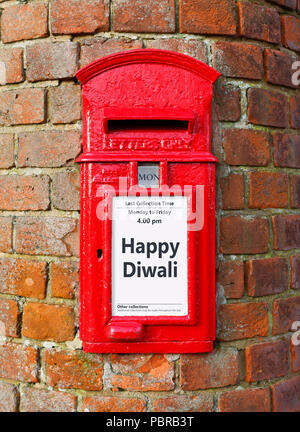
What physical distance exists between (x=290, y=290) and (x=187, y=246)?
45 cm

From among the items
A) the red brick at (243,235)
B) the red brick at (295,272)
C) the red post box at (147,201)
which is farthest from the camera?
the red brick at (295,272)

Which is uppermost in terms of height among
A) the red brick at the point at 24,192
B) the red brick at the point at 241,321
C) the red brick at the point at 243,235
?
the red brick at the point at 24,192

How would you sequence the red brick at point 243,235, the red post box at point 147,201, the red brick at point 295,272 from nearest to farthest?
the red post box at point 147,201 < the red brick at point 243,235 < the red brick at point 295,272

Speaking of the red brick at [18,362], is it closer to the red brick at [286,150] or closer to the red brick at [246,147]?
the red brick at [246,147]

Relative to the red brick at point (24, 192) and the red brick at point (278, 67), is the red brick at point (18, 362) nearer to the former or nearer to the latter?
the red brick at point (24, 192)

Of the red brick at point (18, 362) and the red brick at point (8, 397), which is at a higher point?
the red brick at point (18, 362)

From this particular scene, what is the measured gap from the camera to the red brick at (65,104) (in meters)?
1.17

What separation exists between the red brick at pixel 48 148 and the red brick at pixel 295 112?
2.44ft

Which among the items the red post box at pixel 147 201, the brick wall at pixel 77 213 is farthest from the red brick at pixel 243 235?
the red post box at pixel 147 201

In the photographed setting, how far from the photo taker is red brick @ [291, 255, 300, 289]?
129cm

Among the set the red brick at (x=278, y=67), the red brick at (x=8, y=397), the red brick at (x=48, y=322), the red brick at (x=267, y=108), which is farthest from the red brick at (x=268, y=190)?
the red brick at (x=8, y=397)

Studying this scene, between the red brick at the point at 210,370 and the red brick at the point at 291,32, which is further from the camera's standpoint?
the red brick at the point at 291,32

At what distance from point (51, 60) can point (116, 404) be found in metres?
1.08

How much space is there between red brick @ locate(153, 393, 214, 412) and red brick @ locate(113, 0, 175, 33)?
1.14 m
